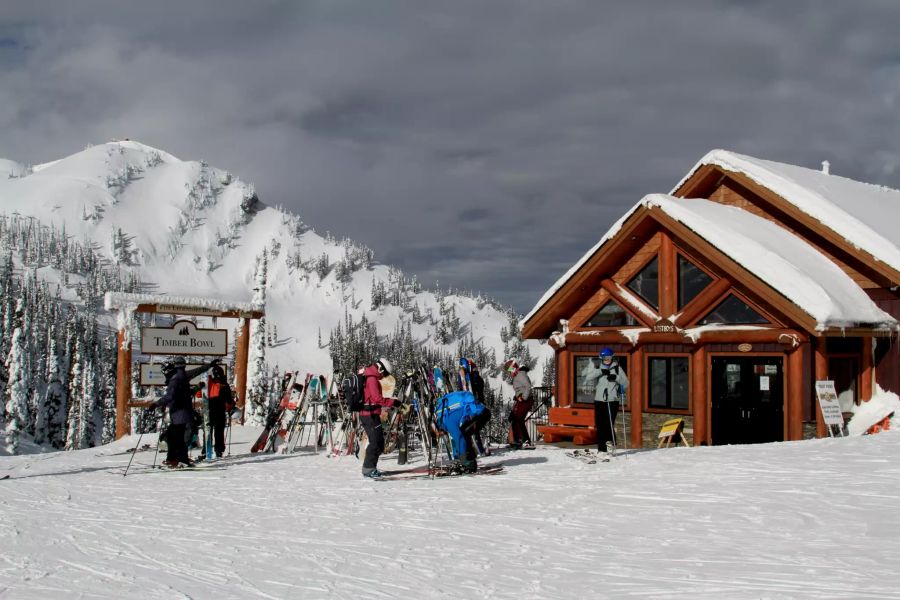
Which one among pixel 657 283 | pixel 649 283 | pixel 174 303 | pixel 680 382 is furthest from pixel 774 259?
pixel 174 303

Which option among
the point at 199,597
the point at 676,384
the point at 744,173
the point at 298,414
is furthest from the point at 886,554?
the point at 744,173

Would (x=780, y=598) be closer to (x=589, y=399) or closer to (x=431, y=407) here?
(x=431, y=407)

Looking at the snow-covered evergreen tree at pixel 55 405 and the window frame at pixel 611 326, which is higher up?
the window frame at pixel 611 326

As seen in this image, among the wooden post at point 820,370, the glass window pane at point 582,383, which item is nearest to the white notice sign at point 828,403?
the wooden post at point 820,370

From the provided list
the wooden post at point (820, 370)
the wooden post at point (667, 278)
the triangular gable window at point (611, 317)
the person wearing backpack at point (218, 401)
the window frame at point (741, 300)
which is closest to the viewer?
the person wearing backpack at point (218, 401)

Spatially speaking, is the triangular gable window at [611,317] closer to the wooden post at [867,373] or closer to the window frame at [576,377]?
the window frame at [576,377]

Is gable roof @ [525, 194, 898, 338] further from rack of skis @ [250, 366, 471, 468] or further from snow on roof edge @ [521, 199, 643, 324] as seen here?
rack of skis @ [250, 366, 471, 468]

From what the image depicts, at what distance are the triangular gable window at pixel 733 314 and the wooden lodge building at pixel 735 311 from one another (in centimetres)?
2

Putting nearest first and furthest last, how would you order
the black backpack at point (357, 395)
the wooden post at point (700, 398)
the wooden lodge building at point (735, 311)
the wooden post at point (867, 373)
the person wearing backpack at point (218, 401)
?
the black backpack at point (357, 395), the person wearing backpack at point (218, 401), the wooden lodge building at point (735, 311), the wooden post at point (867, 373), the wooden post at point (700, 398)

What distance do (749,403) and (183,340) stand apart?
12.7 metres

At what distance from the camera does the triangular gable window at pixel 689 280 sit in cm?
1547

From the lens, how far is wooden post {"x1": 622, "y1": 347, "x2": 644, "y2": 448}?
52.6 ft

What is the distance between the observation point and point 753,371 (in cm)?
1617

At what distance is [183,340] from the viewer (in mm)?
17578
